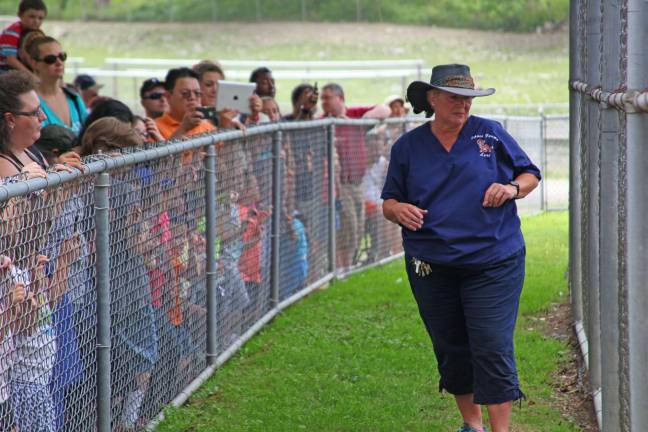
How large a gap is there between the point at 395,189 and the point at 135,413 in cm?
178

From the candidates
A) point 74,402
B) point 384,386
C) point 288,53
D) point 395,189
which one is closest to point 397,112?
point 384,386

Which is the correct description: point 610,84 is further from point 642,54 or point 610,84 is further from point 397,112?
point 397,112

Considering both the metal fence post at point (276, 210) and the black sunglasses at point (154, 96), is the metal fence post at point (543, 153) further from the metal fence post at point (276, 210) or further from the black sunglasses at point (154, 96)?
the black sunglasses at point (154, 96)

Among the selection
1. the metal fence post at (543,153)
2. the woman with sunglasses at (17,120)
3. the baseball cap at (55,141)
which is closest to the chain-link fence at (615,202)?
the woman with sunglasses at (17,120)

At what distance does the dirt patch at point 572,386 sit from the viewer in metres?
6.91

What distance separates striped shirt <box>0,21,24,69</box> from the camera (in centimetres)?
962

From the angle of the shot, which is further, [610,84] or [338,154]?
[338,154]

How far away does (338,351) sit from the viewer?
868 cm

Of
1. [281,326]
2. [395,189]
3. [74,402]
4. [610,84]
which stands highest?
[610,84]

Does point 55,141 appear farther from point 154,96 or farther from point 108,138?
point 154,96

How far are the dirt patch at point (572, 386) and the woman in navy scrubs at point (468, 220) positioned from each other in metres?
0.96

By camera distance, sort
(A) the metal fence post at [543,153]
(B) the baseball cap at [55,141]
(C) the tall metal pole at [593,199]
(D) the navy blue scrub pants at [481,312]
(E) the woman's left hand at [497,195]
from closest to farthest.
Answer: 1. (E) the woman's left hand at [497,195]
2. (D) the navy blue scrub pants at [481,312]
3. (C) the tall metal pole at [593,199]
4. (B) the baseball cap at [55,141]
5. (A) the metal fence post at [543,153]

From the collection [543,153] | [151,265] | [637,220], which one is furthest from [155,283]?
[543,153]

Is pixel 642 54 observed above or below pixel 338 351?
above
